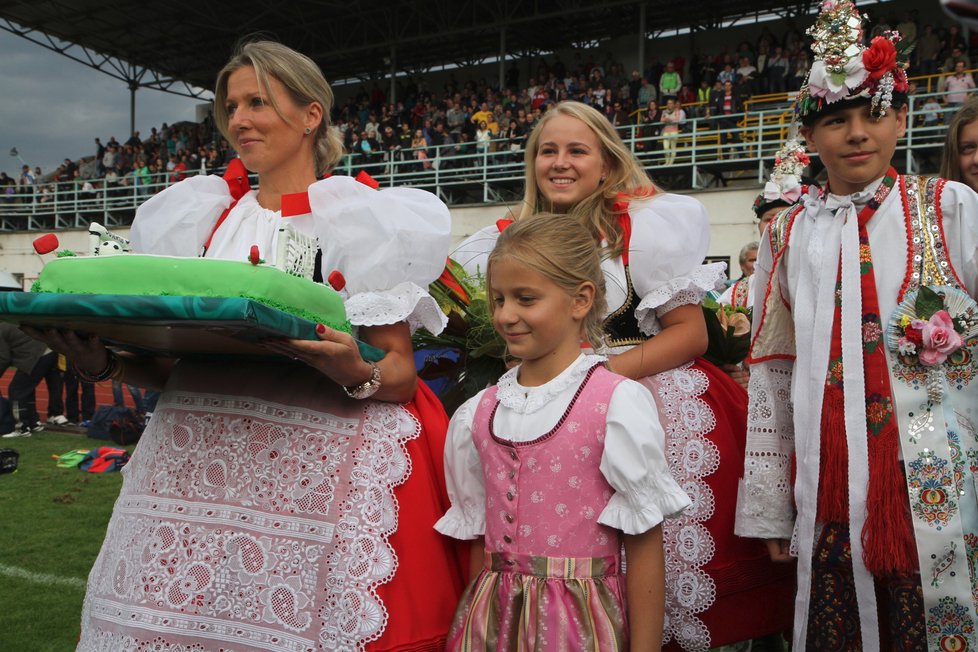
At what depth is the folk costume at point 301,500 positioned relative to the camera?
185 cm

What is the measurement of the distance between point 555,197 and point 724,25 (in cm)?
1945

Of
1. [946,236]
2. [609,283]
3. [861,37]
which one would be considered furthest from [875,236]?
[609,283]

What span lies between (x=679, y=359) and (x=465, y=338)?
62 cm

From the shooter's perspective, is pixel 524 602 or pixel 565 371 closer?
pixel 524 602

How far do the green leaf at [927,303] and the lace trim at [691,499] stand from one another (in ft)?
2.04

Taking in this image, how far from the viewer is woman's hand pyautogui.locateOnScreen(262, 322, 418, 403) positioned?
67.4 inches

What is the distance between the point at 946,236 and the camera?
2.11m

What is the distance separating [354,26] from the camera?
2423 centimetres

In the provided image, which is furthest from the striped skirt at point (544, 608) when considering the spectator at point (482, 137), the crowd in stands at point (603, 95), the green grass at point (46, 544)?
the spectator at point (482, 137)

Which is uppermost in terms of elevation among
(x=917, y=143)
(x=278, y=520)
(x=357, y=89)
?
(x=357, y=89)

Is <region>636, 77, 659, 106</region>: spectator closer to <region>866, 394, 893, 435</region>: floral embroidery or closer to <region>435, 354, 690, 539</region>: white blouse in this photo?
<region>866, 394, 893, 435</region>: floral embroidery

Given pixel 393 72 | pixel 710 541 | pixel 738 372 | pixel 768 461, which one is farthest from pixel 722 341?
pixel 393 72

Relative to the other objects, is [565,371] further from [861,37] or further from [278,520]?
[861,37]

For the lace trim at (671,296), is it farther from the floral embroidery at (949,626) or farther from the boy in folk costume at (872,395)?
the floral embroidery at (949,626)
